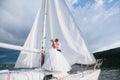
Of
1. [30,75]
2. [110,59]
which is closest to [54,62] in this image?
[30,75]

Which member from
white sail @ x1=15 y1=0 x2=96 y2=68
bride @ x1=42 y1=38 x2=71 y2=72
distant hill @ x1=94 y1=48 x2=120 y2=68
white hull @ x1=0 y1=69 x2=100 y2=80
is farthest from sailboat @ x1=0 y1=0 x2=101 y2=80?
distant hill @ x1=94 y1=48 x2=120 y2=68

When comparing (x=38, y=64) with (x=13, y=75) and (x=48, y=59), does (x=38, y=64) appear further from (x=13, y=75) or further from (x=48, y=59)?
(x=13, y=75)

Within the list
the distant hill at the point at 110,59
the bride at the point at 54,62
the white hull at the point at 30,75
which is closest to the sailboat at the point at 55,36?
the white hull at the point at 30,75

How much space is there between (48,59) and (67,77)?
4.68ft

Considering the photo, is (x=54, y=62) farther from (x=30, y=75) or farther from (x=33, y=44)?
(x=33, y=44)

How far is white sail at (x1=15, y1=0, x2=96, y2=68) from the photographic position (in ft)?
55.8

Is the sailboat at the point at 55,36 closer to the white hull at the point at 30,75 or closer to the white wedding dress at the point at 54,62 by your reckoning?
the white hull at the point at 30,75

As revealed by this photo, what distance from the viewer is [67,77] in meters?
14.2

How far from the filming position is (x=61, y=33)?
17.4 m

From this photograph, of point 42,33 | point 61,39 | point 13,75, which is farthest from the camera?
point 61,39

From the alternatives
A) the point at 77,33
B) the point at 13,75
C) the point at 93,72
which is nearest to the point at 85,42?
the point at 77,33

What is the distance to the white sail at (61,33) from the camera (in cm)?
1702

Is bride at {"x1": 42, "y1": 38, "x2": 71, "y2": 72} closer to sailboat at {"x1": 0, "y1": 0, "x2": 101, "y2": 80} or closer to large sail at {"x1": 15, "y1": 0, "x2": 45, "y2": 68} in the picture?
sailboat at {"x1": 0, "y1": 0, "x2": 101, "y2": 80}

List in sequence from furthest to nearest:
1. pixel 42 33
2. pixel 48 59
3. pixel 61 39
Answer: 1. pixel 61 39
2. pixel 42 33
3. pixel 48 59
